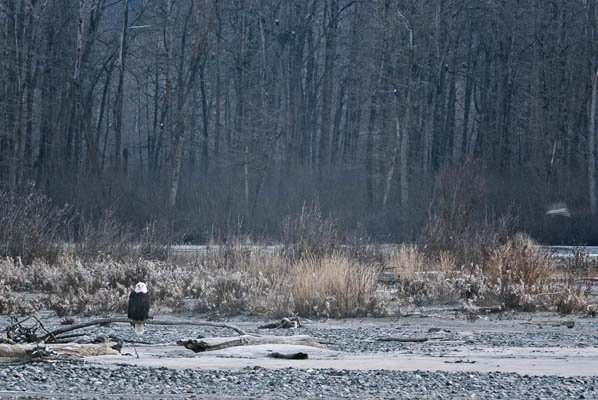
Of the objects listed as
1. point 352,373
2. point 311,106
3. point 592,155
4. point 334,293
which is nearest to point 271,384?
point 352,373

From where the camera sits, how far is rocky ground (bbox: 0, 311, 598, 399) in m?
6.51

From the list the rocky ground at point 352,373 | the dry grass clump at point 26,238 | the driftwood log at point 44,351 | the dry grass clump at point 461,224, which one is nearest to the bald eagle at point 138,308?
the rocky ground at point 352,373

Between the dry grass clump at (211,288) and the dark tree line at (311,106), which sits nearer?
the dry grass clump at (211,288)

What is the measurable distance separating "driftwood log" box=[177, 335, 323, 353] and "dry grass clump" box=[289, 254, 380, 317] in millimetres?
3896

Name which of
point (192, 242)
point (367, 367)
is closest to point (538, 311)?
point (367, 367)

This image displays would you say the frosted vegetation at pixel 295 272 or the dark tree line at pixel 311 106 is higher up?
the dark tree line at pixel 311 106

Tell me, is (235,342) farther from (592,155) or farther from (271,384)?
(592,155)

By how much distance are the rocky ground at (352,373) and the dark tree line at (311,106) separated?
19.7m

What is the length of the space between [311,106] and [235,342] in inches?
1329

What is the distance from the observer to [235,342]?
8719 millimetres

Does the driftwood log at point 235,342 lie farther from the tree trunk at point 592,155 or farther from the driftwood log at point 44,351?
the tree trunk at point 592,155

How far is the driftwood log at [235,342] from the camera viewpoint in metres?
8.56

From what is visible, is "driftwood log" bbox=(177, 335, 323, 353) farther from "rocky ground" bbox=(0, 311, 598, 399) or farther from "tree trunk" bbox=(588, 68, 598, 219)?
"tree trunk" bbox=(588, 68, 598, 219)

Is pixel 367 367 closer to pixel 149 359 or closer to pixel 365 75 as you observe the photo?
pixel 149 359
